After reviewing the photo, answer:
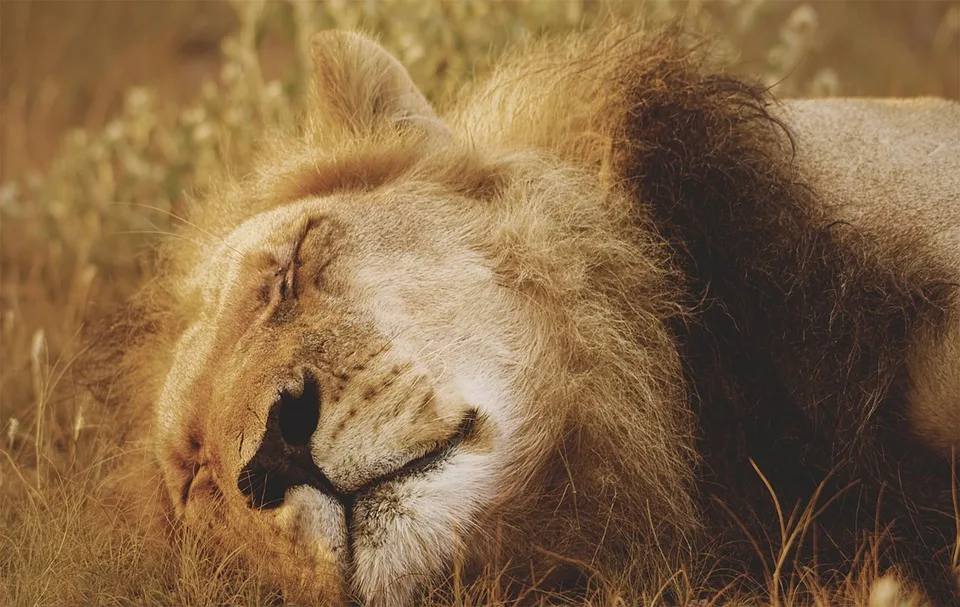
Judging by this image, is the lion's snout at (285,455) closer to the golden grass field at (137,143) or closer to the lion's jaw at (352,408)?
the lion's jaw at (352,408)

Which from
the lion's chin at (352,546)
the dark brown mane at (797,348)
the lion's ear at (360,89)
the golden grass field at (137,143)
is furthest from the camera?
the lion's ear at (360,89)

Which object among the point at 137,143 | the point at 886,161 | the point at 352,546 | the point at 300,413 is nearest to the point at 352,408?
the point at 300,413

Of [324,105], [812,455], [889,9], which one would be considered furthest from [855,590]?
[889,9]

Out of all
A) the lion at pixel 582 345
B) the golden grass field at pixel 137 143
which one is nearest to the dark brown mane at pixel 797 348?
the lion at pixel 582 345

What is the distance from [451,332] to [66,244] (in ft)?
11.6

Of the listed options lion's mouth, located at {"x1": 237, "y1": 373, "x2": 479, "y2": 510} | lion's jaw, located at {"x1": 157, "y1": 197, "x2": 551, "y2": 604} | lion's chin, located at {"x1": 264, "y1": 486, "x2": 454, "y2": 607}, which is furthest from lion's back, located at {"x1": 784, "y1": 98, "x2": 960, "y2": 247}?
lion's chin, located at {"x1": 264, "y1": 486, "x2": 454, "y2": 607}

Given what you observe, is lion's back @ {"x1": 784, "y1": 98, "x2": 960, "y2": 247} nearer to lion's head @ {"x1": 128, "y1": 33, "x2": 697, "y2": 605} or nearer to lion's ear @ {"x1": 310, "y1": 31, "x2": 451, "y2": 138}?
lion's head @ {"x1": 128, "y1": 33, "x2": 697, "y2": 605}

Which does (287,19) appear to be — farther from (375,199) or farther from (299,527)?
(299,527)

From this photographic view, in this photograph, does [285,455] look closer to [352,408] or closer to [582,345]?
[352,408]

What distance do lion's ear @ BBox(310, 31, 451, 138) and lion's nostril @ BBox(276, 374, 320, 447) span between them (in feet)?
2.90

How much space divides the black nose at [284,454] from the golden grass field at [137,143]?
0.30 m

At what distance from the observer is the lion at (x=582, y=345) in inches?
76.1

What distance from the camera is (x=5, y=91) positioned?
7.13 metres

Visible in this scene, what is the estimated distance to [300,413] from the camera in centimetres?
194
